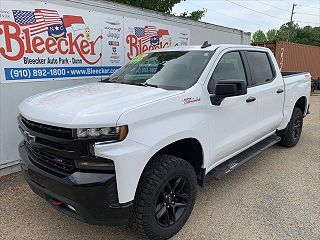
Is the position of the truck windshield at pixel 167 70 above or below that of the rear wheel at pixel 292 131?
above

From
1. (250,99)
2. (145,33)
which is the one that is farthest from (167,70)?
(145,33)

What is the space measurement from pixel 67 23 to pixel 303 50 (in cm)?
1642

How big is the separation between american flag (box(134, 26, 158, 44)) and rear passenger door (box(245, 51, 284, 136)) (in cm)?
258

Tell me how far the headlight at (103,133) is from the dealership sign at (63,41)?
2.62 meters

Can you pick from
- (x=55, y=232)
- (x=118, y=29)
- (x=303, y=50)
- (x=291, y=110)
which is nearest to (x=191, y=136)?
(x=55, y=232)

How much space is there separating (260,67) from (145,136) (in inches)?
108

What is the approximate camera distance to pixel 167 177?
277 centimetres

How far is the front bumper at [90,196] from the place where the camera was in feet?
7.72

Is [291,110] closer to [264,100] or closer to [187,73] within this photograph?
[264,100]

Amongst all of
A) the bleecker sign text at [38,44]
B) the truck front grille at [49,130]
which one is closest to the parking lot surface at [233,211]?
the truck front grille at [49,130]

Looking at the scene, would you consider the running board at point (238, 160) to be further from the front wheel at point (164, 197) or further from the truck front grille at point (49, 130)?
the truck front grille at point (49, 130)

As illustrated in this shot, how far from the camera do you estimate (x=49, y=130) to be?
99.0 inches

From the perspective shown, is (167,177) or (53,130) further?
(167,177)


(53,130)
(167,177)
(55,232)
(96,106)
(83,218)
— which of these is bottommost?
(55,232)
